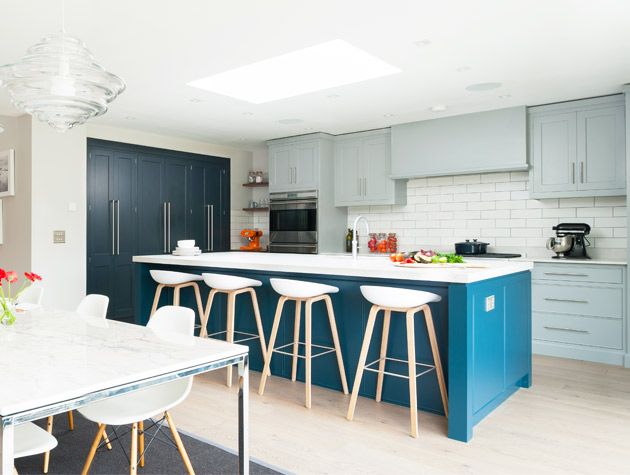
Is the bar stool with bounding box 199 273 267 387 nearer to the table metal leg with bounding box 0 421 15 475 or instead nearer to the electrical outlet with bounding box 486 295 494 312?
the electrical outlet with bounding box 486 295 494 312

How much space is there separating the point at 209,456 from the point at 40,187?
4.17 metres

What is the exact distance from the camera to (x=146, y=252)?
656cm

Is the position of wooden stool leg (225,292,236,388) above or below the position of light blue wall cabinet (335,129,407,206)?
below

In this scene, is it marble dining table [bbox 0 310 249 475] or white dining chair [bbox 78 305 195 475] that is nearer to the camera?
marble dining table [bbox 0 310 249 475]

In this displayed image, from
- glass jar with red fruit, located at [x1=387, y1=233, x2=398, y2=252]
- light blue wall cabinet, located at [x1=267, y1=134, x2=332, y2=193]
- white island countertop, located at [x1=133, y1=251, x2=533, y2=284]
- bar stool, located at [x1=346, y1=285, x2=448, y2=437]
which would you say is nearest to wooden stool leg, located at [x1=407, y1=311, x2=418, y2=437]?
bar stool, located at [x1=346, y1=285, x2=448, y2=437]

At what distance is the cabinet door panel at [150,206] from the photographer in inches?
256

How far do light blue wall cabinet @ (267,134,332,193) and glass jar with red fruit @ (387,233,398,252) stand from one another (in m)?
1.14

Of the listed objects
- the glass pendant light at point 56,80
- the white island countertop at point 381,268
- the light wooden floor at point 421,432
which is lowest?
the light wooden floor at point 421,432

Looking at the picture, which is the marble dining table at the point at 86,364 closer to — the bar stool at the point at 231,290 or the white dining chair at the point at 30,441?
the white dining chair at the point at 30,441

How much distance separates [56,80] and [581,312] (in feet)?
15.0

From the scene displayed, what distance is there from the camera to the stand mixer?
293 inches

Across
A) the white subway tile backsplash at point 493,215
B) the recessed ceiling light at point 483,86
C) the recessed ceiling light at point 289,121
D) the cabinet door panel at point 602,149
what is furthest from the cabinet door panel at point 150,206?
the cabinet door panel at point 602,149

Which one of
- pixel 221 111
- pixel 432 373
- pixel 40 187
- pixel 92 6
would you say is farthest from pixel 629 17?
pixel 40 187

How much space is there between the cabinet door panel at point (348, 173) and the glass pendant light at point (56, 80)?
451cm
